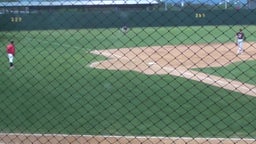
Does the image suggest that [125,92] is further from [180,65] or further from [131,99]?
[180,65]

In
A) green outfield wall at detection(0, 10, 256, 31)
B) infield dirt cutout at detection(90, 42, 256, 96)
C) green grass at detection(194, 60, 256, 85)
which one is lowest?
green grass at detection(194, 60, 256, 85)

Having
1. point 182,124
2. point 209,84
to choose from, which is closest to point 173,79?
point 209,84

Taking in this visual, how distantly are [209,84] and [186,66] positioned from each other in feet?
18.0

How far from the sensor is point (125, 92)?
13.3 meters

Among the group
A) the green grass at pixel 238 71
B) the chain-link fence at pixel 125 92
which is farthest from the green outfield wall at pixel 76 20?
the green grass at pixel 238 71

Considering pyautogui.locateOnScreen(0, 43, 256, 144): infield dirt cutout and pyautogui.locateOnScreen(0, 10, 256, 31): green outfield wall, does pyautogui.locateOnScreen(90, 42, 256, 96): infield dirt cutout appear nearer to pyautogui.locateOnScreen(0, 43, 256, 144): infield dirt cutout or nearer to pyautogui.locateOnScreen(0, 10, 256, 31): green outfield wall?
pyautogui.locateOnScreen(0, 43, 256, 144): infield dirt cutout

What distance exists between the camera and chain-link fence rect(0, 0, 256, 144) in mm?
8664

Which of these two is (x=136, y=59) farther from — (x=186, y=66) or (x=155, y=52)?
(x=186, y=66)

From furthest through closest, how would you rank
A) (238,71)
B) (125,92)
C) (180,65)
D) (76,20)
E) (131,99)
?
1. (180,65)
2. (238,71)
3. (125,92)
4. (131,99)
5. (76,20)

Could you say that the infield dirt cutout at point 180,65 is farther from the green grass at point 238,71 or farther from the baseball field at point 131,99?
the green grass at point 238,71

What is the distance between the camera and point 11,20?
8469mm

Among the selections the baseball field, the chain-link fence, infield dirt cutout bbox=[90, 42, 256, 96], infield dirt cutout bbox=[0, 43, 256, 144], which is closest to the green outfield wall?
the chain-link fence

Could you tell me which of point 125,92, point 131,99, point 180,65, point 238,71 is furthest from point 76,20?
point 180,65

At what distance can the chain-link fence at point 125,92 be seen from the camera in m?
8.66
